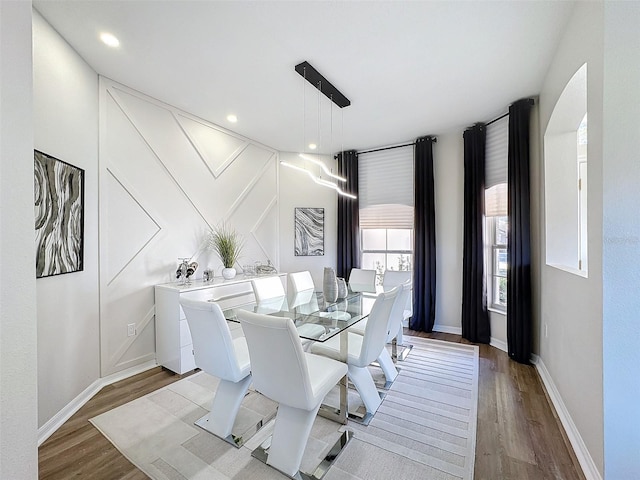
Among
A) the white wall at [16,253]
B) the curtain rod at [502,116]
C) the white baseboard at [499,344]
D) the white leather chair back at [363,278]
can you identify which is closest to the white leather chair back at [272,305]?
the white leather chair back at [363,278]

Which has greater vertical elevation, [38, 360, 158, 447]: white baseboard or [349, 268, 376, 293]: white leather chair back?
[349, 268, 376, 293]: white leather chair back

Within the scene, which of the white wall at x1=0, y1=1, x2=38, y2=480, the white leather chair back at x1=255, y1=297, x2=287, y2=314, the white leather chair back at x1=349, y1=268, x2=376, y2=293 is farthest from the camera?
the white leather chair back at x1=349, y1=268, x2=376, y2=293

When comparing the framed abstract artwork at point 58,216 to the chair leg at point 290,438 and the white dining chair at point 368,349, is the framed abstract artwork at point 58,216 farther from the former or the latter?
the white dining chair at point 368,349

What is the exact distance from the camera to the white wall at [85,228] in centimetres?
202

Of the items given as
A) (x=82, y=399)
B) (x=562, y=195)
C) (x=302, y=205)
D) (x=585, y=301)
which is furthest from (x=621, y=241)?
(x=302, y=205)

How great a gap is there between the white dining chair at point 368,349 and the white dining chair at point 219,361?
694 mm

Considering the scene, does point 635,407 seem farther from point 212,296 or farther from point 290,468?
point 212,296

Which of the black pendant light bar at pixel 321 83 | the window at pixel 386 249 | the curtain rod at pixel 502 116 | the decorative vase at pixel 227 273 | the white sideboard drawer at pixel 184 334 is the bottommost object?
the white sideboard drawer at pixel 184 334

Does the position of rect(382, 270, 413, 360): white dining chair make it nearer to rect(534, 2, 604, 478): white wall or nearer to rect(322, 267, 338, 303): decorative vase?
rect(322, 267, 338, 303): decorative vase

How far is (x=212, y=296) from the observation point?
10.6 ft

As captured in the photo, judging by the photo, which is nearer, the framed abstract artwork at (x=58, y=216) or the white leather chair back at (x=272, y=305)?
the framed abstract artwork at (x=58, y=216)

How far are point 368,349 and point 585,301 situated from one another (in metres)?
1.41

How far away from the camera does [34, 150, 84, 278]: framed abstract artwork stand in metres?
1.98

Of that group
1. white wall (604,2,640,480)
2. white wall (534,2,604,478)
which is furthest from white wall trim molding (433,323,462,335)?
white wall (604,2,640,480)
